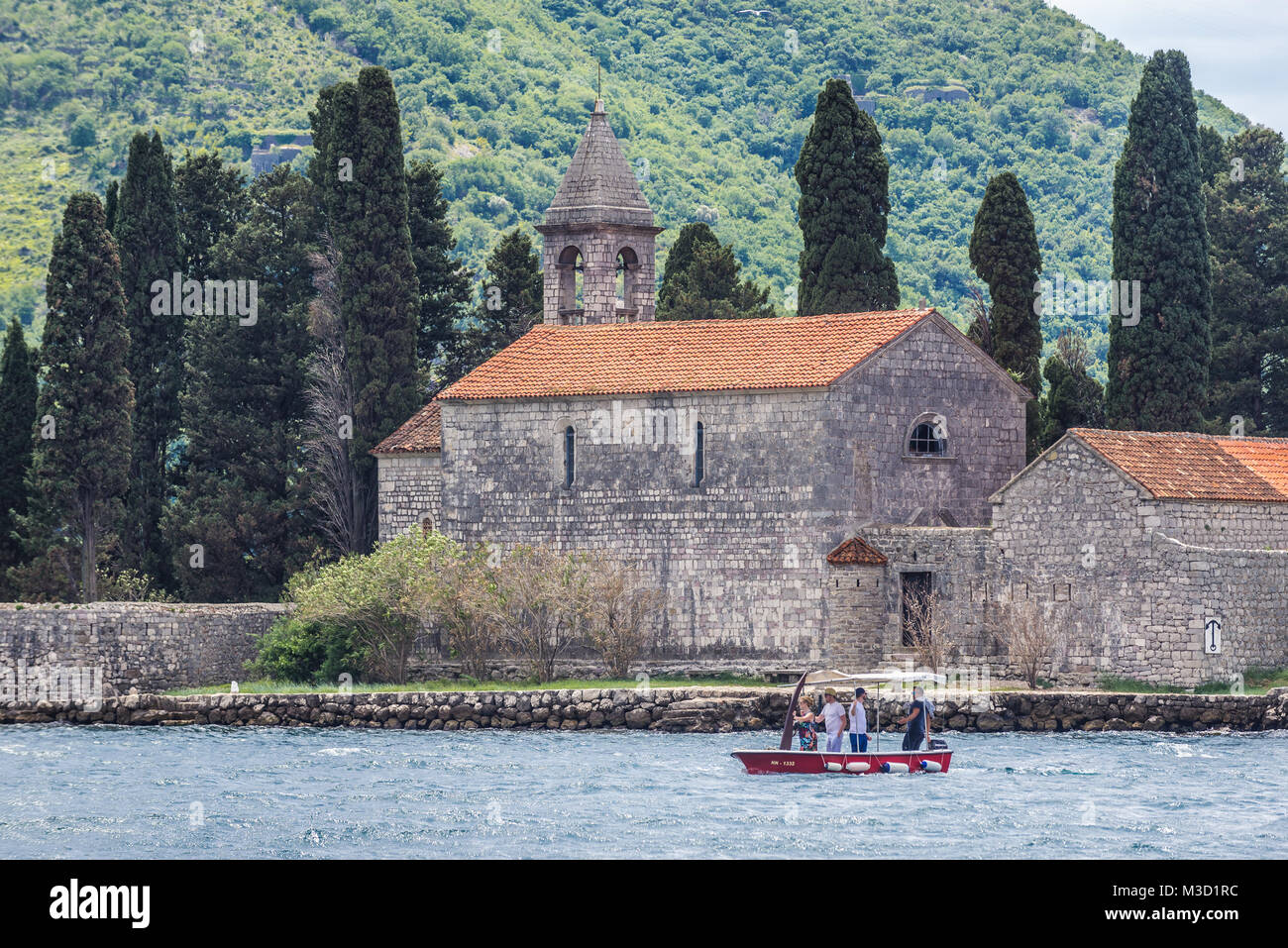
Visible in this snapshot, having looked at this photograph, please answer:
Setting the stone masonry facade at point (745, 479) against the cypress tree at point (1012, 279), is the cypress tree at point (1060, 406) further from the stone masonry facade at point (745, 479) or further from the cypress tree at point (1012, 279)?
the stone masonry facade at point (745, 479)

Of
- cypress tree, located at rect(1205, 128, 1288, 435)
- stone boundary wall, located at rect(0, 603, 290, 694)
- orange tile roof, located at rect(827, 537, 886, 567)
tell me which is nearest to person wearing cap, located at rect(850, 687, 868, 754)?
orange tile roof, located at rect(827, 537, 886, 567)

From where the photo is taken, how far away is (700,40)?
4879 inches

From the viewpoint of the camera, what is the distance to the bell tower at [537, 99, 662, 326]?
62.1 metres

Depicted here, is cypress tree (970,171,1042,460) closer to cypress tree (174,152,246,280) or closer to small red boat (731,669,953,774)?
small red boat (731,669,953,774)

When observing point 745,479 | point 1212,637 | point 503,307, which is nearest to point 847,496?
point 745,479

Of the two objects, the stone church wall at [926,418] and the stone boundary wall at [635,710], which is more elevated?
the stone church wall at [926,418]

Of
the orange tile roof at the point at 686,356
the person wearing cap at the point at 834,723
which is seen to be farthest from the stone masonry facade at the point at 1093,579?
the person wearing cap at the point at 834,723

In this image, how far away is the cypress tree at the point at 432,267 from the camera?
70.6 meters

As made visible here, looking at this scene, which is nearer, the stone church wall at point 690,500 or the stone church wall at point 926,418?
the stone church wall at point 690,500

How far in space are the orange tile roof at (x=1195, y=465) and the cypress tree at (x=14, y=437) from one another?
27.8 metres

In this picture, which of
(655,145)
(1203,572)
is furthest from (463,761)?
(655,145)

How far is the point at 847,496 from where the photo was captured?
175 feet

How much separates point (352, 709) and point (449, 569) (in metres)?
4.26
